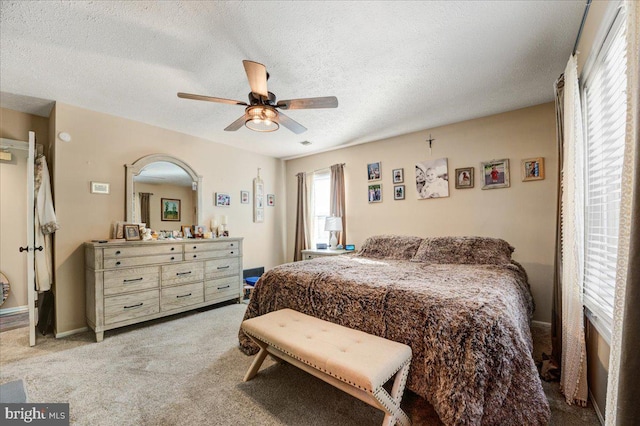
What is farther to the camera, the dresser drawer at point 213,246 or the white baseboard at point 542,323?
the dresser drawer at point 213,246

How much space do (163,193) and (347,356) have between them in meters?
3.49

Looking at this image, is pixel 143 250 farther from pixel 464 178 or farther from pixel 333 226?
pixel 464 178

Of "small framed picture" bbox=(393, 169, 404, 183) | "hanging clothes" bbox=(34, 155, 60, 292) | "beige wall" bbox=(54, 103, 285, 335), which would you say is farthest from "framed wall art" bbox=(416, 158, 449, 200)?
"hanging clothes" bbox=(34, 155, 60, 292)

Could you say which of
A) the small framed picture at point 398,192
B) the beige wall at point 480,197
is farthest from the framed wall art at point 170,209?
the small framed picture at point 398,192

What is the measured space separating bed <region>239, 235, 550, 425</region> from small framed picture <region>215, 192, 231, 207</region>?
7.56 ft

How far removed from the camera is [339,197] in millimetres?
4652

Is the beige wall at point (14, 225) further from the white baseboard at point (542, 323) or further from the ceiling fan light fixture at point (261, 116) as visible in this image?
the white baseboard at point (542, 323)

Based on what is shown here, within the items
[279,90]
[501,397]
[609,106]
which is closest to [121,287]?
[279,90]

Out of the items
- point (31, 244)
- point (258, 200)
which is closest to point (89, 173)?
point (31, 244)

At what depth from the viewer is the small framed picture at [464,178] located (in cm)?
347

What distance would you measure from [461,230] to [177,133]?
4.25 meters

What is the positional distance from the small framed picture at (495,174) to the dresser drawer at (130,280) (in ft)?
13.9

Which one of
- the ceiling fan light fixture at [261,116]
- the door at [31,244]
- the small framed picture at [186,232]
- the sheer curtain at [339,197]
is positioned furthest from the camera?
the sheer curtain at [339,197]

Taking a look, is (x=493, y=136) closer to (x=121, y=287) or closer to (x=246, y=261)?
(x=246, y=261)
